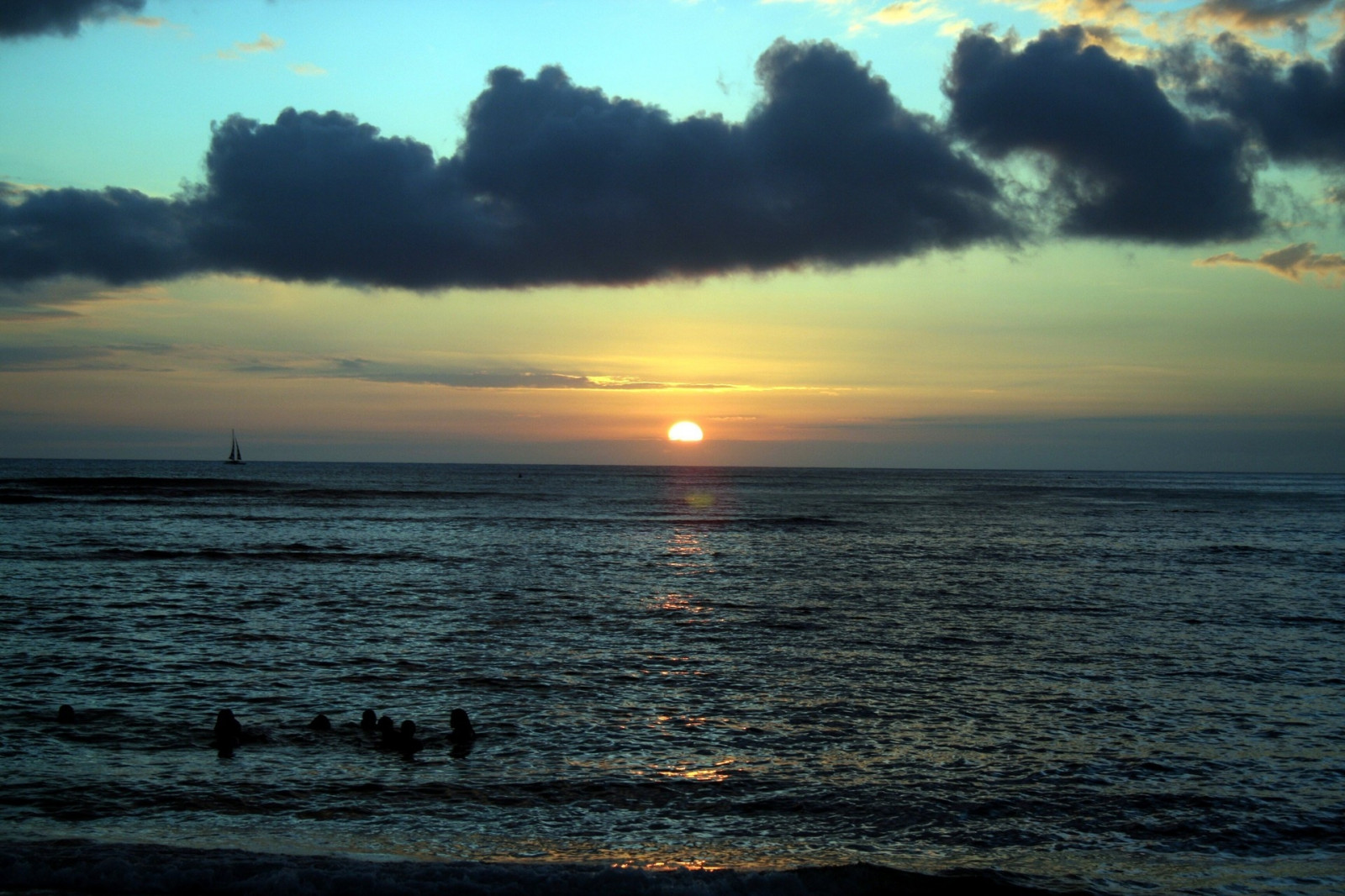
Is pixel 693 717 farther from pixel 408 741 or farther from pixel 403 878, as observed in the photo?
pixel 403 878

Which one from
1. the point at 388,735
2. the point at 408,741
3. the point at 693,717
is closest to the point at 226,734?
the point at 388,735

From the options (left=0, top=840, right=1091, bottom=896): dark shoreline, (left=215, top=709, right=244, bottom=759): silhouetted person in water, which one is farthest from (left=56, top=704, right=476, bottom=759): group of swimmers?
(left=0, top=840, right=1091, bottom=896): dark shoreline

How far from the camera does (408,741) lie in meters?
14.7

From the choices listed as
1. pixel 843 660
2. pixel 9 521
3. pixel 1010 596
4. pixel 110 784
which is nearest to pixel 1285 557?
pixel 1010 596

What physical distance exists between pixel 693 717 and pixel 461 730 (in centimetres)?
441

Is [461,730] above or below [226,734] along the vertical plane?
below

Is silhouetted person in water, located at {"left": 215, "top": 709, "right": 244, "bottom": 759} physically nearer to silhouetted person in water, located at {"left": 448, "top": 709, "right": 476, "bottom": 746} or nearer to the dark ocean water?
the dark ocean water

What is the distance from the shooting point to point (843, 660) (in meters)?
22.1

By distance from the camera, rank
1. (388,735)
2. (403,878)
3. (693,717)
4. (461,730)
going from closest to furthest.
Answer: (403,878) → (388,735) → (461,730) → (693,717)

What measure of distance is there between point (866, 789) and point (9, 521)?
6985cm

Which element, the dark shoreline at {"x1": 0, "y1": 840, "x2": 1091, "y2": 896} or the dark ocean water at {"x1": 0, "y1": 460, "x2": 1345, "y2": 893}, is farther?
the dark ocean water at {"x1": 0, "y1": 460, "x2": 1345, "y2": 893}

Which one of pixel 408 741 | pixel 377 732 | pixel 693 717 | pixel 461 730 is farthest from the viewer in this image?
pixel 693 717

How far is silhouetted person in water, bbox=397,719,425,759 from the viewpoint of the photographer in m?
14.6

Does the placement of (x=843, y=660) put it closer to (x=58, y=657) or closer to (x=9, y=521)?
(x=58, y=657)
